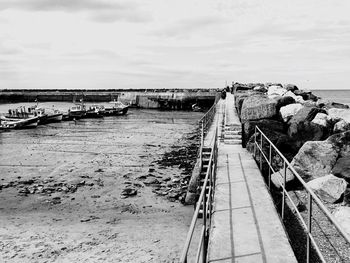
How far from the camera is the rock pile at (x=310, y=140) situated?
25.7 ft

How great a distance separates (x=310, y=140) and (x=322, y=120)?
0.99 meters

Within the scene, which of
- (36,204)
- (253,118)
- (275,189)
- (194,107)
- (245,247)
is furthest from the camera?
(194,107)

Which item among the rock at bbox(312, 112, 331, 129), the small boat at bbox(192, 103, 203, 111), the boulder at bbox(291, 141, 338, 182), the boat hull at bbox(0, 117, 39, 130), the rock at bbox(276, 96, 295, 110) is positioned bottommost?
the boat hull at bbox(0, 117, 39, 130)

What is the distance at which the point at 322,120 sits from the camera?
12648 millimetres

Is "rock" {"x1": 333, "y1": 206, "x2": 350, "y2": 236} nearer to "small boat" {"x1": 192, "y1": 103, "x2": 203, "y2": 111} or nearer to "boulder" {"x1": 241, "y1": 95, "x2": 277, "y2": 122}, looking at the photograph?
"boulder" {"x1": 241, "y1": 95, "x2": 277, "y2": 122}

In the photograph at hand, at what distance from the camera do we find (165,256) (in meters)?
7.36

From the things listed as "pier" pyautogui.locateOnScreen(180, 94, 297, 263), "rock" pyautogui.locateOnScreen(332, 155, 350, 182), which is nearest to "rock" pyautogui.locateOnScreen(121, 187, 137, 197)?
"pier" pyautogui.locateOnScreen(180, 94, 297, 263)

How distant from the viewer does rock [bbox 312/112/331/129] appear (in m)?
12.5

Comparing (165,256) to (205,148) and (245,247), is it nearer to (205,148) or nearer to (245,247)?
(245,247)

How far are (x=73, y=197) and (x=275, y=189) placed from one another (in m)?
6.57

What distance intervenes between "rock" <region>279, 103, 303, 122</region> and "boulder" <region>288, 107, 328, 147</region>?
3.06ft

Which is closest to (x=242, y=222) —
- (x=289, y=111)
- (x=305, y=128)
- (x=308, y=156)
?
(x=308, y=156)

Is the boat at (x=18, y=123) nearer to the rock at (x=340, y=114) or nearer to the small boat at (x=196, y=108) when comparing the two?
the rock at (x=340, y=114)

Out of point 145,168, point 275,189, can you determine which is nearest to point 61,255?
point 275,189
